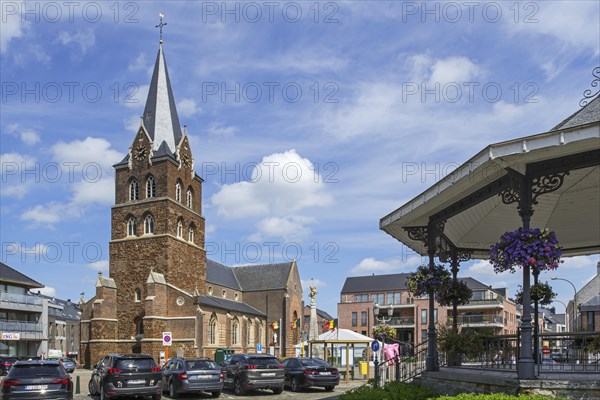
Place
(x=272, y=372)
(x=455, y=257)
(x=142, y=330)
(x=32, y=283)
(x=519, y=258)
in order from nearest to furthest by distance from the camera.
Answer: (x=519, y=258) < (x=455, y=257) < (x=272, y=372) < (x=142, y=330) < (x=32, y=283)

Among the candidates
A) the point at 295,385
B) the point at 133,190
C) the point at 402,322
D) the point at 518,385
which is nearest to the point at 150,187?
the point at 133,190

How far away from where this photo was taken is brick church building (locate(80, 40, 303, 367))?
5706cm

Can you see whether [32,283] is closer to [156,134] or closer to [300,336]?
[156,134]

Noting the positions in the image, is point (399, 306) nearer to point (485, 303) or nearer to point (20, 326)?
point (485, 303)

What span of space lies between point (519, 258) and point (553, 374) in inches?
85.0

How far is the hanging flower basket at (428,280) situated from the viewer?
15.1 meters

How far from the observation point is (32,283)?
62656mm

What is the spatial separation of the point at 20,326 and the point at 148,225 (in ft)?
51.4

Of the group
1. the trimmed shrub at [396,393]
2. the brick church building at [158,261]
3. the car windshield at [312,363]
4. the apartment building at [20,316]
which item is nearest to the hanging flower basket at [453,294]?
the trimmed shrub at [396,393]

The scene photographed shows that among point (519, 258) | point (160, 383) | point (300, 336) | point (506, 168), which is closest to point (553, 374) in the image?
point (519, 258)

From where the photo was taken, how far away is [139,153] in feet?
208

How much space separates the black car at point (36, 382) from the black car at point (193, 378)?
520cm

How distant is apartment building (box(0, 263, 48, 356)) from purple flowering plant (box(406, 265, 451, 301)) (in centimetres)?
5211

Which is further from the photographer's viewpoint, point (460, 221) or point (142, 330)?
point (142, 330)
